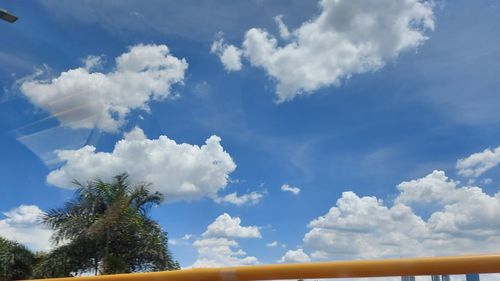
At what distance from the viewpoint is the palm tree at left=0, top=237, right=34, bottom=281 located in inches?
1287

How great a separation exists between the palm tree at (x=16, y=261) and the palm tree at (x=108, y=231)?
7076mm

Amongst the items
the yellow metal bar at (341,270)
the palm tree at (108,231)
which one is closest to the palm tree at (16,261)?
the palm tree at (108,231)

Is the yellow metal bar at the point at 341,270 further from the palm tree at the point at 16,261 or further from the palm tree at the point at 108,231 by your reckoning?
the palm tree at the point at 16,261

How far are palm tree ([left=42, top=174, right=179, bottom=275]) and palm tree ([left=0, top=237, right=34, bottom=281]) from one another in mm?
7076

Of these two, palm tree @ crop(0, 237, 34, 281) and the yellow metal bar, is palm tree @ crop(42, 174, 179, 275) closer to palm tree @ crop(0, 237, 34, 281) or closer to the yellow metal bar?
palm tree @ crop(0, 237, 34, 281)

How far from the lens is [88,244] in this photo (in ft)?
86.9

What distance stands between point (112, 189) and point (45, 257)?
4722 mm

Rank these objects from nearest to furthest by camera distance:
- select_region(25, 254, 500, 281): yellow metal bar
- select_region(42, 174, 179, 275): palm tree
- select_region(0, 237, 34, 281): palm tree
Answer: select_region(25, 254, 500, 281): yellow metal bar, select_region(42, 174, 179, 275): palm tree, select_region(0, 237, 34, 281): palm tree

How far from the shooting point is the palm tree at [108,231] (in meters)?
26.3

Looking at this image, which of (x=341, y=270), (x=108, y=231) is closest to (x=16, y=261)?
(x=108, y=231)

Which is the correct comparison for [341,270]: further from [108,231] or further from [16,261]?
[16,261]

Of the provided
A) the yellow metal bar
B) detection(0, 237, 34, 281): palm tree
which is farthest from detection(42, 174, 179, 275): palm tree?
the yellow metal bar

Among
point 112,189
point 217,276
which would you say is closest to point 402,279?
point 217,276

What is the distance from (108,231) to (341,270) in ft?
85.8
